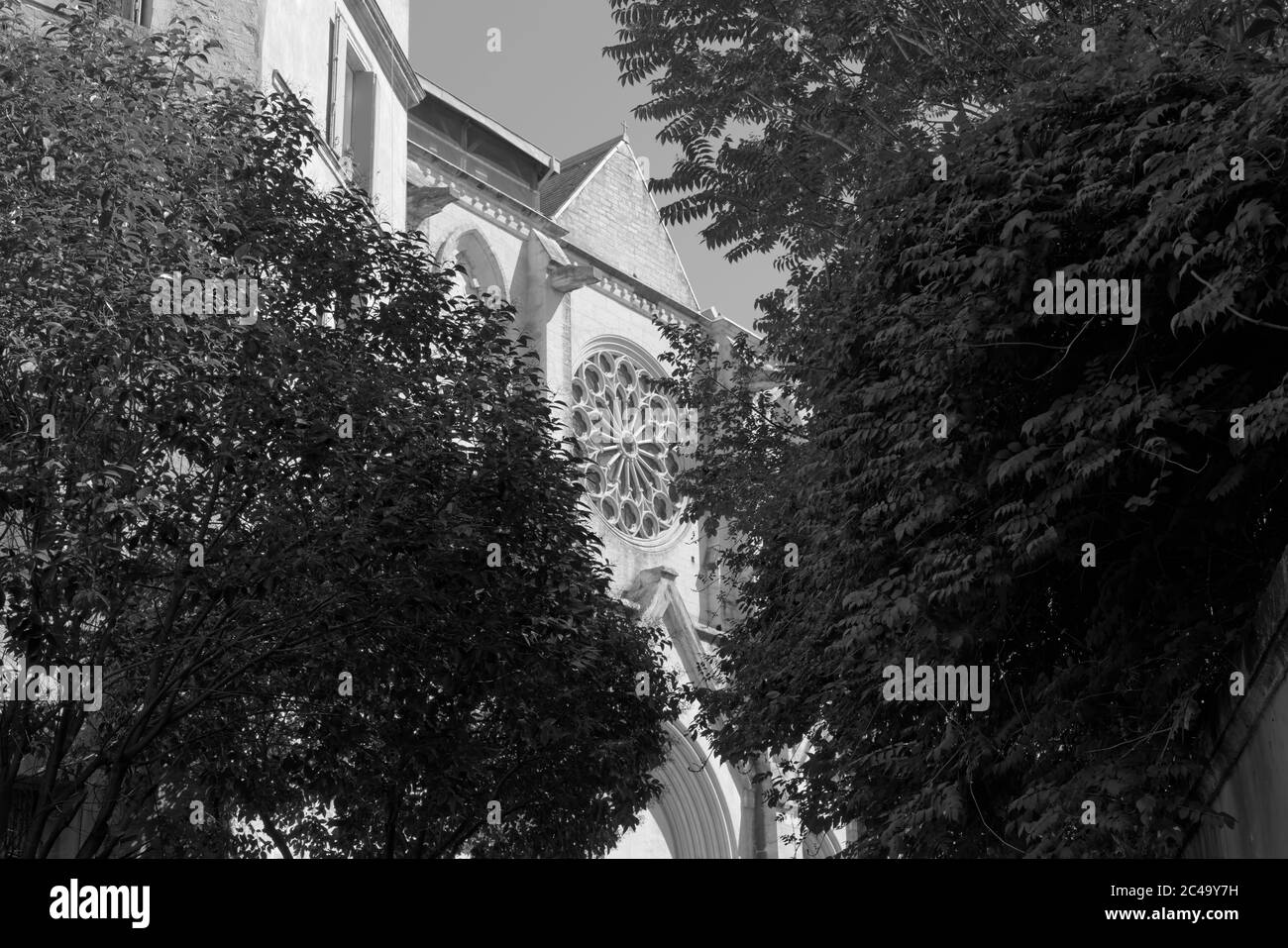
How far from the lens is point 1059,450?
940 centimetres

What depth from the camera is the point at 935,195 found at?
1052 cm

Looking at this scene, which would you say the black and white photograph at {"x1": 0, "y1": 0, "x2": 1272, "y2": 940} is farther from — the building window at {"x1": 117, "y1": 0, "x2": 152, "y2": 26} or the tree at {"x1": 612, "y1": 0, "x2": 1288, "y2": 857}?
the building window at {"x1": 117, "y1": 0, "x2": 152, "y2": 26}

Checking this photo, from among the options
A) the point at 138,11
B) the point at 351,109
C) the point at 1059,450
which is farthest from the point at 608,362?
the point at 1059,450

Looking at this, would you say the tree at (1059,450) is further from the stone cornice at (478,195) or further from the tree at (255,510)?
the stone cornice at (478,195)

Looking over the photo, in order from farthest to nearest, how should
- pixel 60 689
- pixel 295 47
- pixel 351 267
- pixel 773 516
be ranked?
1. pixel 295 47
2. pixel 773 516
3. pixel 351 267
4. pixel 60 689

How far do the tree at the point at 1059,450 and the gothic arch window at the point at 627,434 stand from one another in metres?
19.9

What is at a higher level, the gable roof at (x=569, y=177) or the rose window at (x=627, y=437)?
the gable roof at (x=569, y=177)

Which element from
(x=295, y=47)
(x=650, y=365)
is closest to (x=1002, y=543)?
(x=295, y=47)

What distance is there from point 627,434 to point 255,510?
2183 cm

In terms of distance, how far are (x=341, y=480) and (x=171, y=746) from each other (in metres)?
2.49

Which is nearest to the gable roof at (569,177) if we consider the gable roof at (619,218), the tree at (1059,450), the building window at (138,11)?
the gable roof at (619,218)

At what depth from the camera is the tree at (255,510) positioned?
10.1 m

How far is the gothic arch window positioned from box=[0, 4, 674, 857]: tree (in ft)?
60.2

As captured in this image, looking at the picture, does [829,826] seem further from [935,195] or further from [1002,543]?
[935,195]
